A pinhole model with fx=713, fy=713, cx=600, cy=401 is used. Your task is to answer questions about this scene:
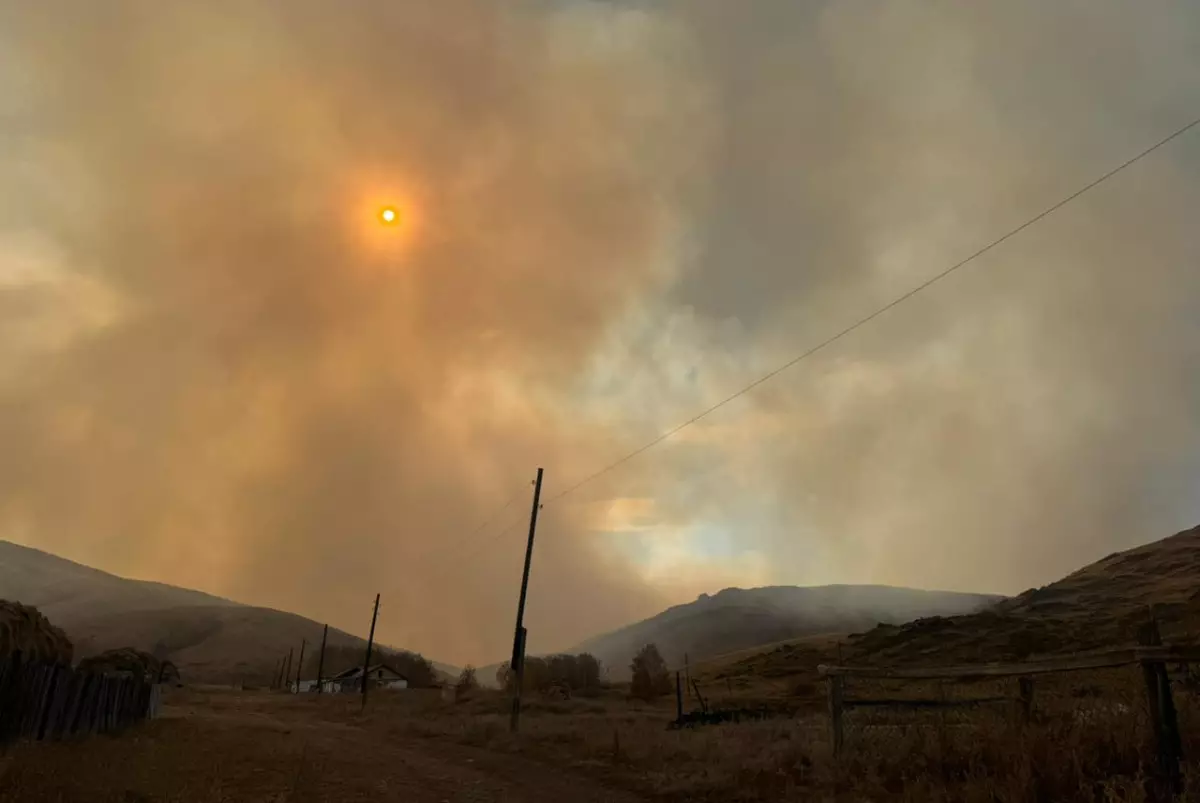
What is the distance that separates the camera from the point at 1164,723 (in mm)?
8836

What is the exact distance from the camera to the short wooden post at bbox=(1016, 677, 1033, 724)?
12271 millimetres

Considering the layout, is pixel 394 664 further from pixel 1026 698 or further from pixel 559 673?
pixel 1026 698

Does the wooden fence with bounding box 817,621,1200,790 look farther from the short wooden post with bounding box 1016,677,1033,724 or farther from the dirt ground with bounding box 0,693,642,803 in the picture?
the dirt ground with bounding box 0,693,642,803

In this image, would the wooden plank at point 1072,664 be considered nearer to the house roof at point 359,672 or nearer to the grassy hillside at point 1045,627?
the grassy hillside at point 1045,627

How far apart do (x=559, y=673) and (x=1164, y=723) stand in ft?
276

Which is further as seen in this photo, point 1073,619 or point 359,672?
point 359,672

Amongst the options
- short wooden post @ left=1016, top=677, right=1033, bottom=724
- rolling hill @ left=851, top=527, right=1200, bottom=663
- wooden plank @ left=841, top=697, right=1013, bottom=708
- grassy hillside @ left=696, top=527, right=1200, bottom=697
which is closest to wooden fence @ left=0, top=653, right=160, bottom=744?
wooden plank @ left=841, top=697, right=1013, bottom=708

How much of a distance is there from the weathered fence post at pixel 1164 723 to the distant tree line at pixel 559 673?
74.8 metres

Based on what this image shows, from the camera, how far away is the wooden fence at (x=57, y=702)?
52.7 feet

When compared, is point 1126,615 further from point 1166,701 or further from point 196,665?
point 196,665

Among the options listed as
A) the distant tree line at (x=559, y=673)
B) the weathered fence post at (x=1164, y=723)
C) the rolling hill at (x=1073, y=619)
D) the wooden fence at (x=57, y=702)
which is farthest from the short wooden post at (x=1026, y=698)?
the distant tree line at (x=559, y=673)

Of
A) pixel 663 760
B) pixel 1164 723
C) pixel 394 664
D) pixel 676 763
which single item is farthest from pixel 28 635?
pixel 394 664

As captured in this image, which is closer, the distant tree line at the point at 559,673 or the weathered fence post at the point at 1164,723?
the weathered fence post at the point at 1164,723

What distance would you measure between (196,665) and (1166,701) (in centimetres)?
17849
